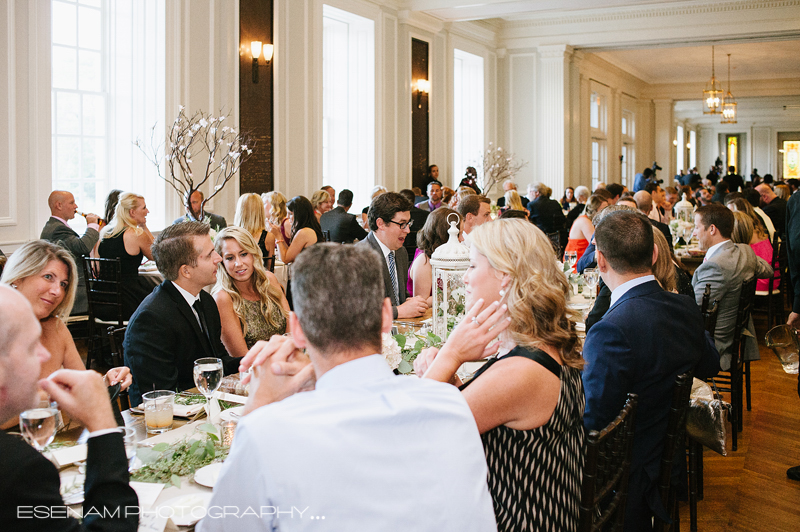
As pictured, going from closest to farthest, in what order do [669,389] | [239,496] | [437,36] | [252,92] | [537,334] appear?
[239,496]
[537,334]
[669,389]
[252,92]
[437,36]

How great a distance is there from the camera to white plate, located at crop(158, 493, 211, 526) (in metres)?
1.52

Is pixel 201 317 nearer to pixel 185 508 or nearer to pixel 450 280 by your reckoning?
pixel 450 280

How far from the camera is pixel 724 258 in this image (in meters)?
4.55

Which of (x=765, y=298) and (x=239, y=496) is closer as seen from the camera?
(x=239, y=496)

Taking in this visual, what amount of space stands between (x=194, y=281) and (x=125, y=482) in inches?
66.9

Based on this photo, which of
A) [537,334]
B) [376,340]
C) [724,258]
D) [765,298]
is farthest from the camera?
[765,298]

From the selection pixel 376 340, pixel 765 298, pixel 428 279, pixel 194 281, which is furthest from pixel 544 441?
pixel 765 298

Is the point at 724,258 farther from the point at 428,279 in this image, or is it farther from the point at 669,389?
the point at 669,389

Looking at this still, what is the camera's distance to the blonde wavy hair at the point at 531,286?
6.05 ft

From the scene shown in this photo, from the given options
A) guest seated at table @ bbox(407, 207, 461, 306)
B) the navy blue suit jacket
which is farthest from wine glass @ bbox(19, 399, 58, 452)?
guest seated at table @ bbox(407, 207, 461, 306)

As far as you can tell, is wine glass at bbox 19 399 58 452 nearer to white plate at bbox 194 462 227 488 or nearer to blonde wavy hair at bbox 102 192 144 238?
white plate at bbox 194 462 227 488

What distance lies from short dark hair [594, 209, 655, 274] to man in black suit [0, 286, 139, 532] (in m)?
1.78

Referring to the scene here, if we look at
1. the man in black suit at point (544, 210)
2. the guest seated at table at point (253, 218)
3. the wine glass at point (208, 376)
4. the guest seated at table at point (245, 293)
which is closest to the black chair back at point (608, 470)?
the wine glass at point (208, 376)

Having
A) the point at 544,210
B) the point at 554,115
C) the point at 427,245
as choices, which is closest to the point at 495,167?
the point at 554,115
